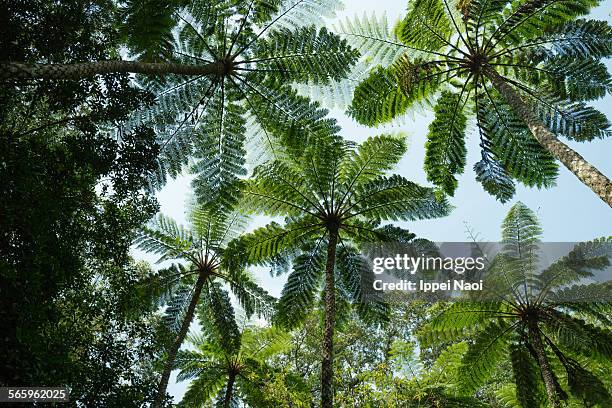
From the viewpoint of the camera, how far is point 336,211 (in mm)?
7934

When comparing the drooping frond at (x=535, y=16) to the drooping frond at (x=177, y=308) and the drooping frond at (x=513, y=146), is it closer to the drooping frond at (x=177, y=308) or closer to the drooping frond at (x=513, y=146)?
the drooping frond at (x=513, y=146)

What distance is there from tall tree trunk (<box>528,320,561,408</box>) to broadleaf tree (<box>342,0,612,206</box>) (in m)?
2.18

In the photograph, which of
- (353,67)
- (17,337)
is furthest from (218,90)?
(17,337)

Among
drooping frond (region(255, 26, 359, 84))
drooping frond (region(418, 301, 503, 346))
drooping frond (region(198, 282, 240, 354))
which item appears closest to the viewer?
drooping frond (region(255, 26, 359, 84))

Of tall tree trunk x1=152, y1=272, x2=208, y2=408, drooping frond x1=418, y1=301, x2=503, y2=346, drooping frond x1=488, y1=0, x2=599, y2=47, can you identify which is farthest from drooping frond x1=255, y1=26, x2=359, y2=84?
tall tree trunk x1=152, y1=272, x2=208, y2=408

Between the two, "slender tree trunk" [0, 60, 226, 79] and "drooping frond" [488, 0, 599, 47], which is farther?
"drooping frond" [488, 0, 599, 47]

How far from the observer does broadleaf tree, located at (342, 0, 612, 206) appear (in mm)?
5996

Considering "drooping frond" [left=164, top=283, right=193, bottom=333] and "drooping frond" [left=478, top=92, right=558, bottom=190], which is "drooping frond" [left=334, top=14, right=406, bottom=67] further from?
"drooping frond" [left=164, top=283, right=193, bottom=333]

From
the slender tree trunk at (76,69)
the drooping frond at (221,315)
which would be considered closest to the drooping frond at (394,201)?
the drooping frond at (221,315)

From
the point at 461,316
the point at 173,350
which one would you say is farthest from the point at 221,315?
the point at 461,316

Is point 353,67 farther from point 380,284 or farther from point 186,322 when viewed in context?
point 186,322

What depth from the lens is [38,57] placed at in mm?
5352

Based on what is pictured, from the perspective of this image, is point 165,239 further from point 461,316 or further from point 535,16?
point 535,16

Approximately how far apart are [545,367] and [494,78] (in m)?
3.94
